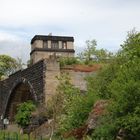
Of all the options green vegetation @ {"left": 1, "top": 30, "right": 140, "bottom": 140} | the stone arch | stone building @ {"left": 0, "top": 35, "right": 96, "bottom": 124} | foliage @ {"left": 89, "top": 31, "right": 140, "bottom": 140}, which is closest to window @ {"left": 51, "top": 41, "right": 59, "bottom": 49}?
stone building @ {"left": 0, "top": 35, "right": 96, "bottom": 124}

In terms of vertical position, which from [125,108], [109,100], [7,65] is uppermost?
[7,65]

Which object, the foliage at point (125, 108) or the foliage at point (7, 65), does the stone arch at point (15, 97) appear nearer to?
the foliage at point (7, 65)

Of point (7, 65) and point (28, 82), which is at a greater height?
point (7, 65)

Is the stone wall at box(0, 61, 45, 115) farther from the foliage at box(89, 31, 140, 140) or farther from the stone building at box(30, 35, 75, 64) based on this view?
the stone building at box(30, 35, 75, 64)

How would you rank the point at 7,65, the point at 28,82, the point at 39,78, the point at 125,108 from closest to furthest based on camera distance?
the point at 125,108 < the point at 39,78 < the point at 28,82 < the point at 7,65

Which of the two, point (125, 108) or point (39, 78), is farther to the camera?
point (39, 78)

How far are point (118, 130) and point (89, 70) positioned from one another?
23892 mm

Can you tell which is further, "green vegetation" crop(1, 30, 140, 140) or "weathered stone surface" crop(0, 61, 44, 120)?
"weathered stone surface" crop(0, 61, 44, 120)

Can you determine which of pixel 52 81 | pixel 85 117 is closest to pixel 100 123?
pixel 85 117

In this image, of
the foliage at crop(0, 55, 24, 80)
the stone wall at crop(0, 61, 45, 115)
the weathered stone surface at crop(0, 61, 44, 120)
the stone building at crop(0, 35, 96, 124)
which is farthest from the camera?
the foliage at crop(0, 55, 24, 80)

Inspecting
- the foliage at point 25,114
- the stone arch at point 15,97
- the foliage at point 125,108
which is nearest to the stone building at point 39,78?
the stone arch at point 15,97

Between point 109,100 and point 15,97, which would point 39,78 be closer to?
point 15,97

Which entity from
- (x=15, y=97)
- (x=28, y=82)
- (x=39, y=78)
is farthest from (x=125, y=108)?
(x=15, y=97)

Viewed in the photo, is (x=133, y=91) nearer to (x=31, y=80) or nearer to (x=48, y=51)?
(x=31, y=80)
